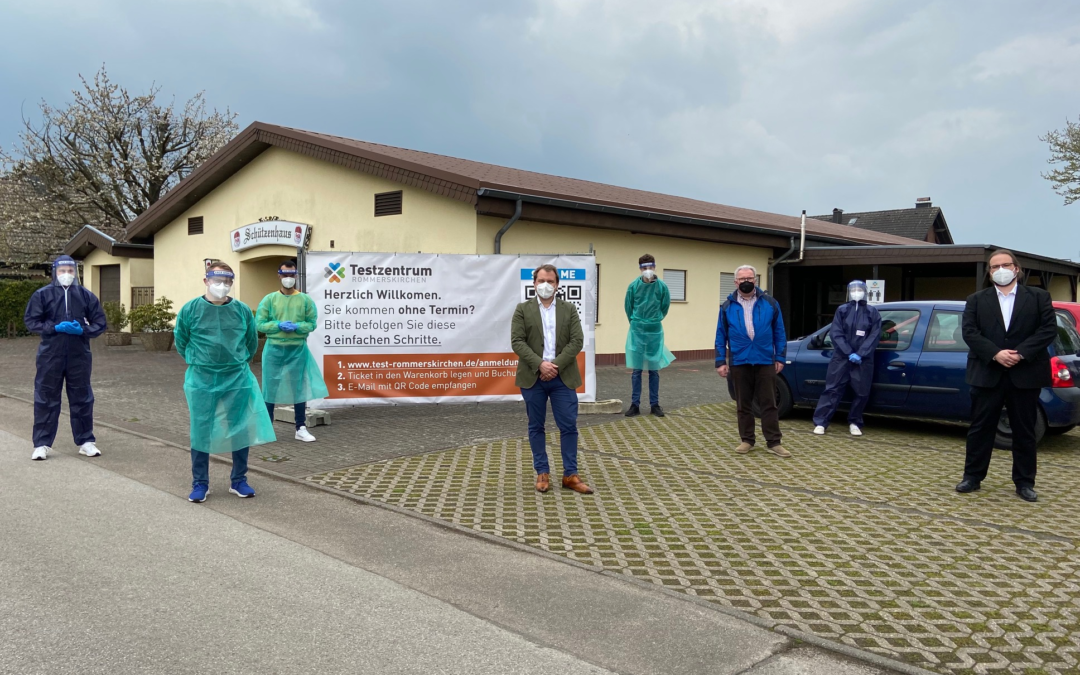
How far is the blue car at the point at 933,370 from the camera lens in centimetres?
827

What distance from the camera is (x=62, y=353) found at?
8195mm

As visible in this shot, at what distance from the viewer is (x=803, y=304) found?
2570 cm

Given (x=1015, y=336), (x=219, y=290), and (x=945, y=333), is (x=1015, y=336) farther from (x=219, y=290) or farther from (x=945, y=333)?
(x=219, y=290)

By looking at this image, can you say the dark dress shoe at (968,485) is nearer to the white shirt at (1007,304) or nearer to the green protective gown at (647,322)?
the white shirt at (1007,304)

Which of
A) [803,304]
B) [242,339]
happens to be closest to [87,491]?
[242,339]

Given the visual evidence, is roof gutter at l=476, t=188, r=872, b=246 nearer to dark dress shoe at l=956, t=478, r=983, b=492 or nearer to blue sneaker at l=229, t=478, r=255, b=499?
blue sneaker at l=229, t=478, r=255, b=499

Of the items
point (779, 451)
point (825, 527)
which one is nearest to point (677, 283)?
point (779, 451)

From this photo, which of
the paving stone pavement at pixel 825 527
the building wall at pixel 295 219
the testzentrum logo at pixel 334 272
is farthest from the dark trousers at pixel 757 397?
the building wall at pixel 295 219

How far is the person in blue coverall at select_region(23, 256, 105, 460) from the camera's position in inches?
317

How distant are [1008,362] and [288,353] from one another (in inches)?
271

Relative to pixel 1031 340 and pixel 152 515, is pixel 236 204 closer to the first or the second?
pixel 152 515

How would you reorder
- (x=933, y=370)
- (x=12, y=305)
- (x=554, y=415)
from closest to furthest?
(x=554, y=415), (x=933, y=370), (x=12, y=305)

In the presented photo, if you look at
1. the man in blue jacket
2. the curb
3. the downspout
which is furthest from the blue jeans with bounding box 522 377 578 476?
the downspout

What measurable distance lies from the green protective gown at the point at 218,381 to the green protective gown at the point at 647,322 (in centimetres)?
536
